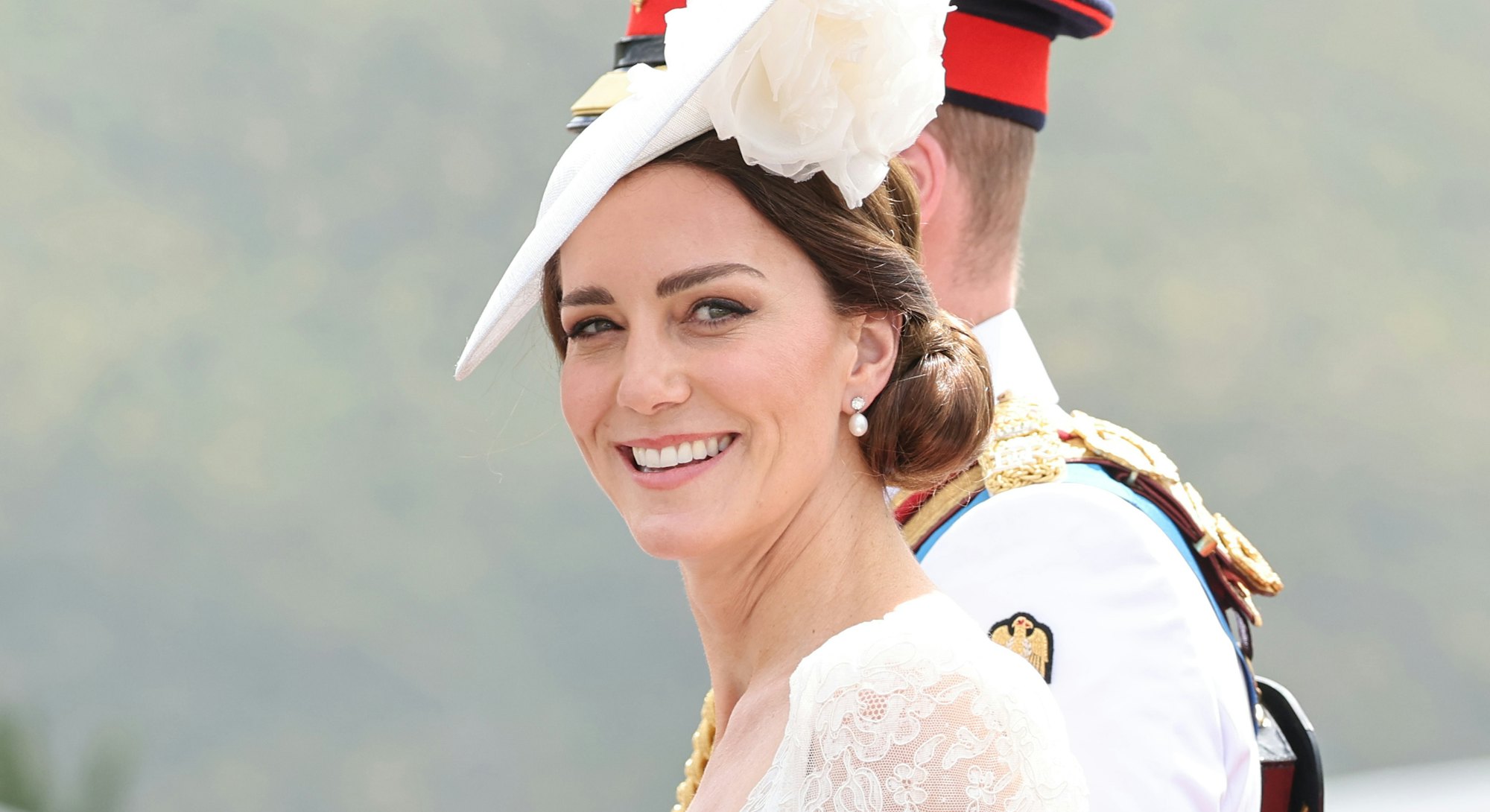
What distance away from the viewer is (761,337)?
5.22 ft

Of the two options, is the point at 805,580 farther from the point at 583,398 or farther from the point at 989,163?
the point at 989,163

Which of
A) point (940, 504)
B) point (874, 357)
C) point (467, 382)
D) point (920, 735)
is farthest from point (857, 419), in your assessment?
point (467, 382)

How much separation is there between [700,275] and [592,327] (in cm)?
17

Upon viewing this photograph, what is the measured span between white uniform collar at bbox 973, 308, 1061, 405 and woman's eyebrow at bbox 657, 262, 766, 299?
893 millimetres

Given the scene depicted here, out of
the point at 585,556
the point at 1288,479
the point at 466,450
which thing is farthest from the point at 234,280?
the point at 1288,479

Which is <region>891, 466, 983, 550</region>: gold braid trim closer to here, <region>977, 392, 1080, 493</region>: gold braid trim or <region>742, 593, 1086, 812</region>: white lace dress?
<region>977, 392, 1080, 493</region>: gold braid trim

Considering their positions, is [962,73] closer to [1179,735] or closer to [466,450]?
[1179,735]

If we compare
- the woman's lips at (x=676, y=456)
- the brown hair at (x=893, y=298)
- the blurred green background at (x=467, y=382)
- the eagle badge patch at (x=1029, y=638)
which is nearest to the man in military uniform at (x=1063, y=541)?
the eagle badge patch at (x=1029, y=638)

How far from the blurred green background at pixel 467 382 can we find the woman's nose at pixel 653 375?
2900mm

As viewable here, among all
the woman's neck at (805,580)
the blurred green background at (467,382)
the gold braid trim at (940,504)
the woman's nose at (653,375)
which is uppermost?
the woman's nose at (653,375)

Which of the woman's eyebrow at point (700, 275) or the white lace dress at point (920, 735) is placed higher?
the woman's eyebrow at point (700, 275)

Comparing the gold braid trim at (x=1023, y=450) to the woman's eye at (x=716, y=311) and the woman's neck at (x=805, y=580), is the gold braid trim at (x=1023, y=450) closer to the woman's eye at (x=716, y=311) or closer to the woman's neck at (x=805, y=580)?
the woman's neck at (x=805, y=580)

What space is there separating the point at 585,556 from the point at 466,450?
0.51 metres

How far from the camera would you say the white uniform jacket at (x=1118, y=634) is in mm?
1905
